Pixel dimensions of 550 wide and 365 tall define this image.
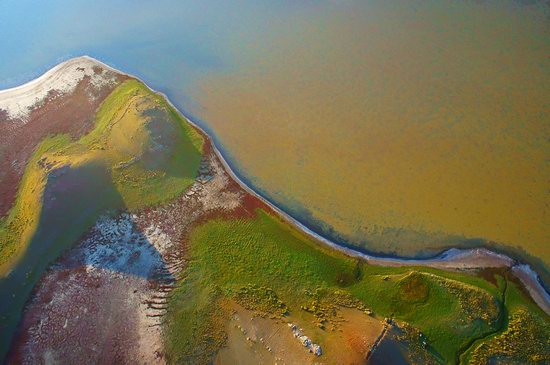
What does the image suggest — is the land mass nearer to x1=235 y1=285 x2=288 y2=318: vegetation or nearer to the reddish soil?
x1=235 y1=285 x2=288 y2=318: vegetation

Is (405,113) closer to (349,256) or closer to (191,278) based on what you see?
(349,256)

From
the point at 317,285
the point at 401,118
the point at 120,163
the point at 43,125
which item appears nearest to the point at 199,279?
the point at 317,285

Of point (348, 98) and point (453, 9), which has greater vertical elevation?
point (453, 9)

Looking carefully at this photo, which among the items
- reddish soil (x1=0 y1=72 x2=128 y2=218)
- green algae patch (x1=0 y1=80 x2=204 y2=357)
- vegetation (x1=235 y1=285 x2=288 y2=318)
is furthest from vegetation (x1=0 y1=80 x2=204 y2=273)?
vegetation (x1=235 y1=285 x2=288 y2=318)

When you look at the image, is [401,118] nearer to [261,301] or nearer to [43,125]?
[261,301]

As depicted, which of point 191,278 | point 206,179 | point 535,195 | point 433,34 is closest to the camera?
point 191,278

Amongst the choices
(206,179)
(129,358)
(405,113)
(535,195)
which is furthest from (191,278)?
(535,195)

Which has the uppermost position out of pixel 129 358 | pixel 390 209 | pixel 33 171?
pixel 33 171
